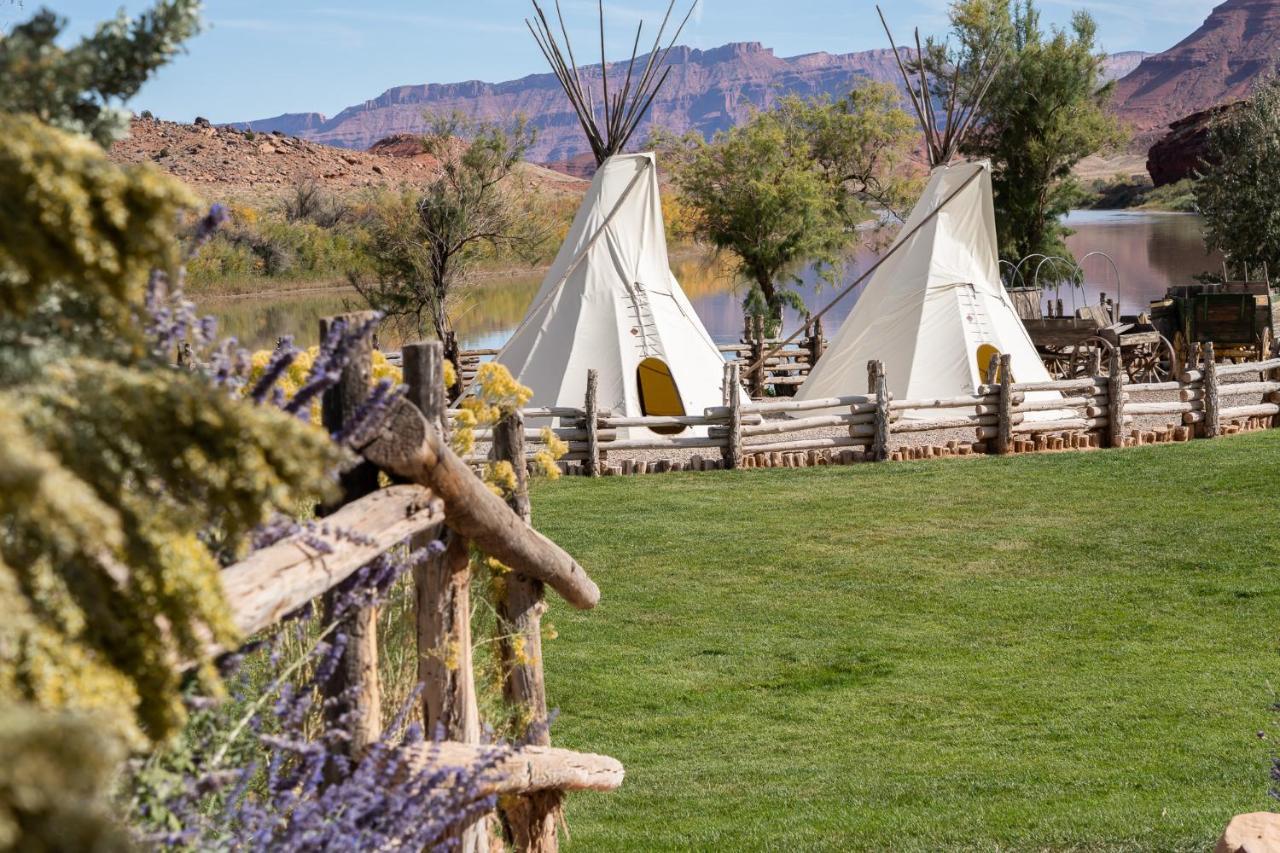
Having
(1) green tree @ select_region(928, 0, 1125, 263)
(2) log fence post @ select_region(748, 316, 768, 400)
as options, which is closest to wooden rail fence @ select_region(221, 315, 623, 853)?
(2) log fence post @ select_region(748, 316, 768, 400)

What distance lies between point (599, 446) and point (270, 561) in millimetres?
10584

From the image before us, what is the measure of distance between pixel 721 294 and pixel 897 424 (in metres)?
39.8

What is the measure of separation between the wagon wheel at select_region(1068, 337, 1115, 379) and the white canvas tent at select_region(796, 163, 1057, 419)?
1.13m

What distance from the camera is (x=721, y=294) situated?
5216 centimetres

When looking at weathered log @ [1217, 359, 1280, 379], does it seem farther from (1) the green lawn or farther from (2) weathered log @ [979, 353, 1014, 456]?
(2) weathered log @ [979, 353, 1014, 456]

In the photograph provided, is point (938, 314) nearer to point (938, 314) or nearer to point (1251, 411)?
point (938, 314)

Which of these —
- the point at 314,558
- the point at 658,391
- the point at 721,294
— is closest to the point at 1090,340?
the point at 658,391

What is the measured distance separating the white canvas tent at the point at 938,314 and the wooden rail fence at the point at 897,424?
0.58 m

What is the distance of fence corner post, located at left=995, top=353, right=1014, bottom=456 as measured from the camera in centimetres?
1257

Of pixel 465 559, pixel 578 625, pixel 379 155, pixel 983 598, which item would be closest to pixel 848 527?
pixel 983 598

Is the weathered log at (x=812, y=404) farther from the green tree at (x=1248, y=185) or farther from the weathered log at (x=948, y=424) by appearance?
the green tree at (x=1248, y=185)

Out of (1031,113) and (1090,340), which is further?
(1031,113)

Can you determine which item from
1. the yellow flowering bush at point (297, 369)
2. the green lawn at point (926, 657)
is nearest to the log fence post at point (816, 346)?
the green lawn at point (926, 657)

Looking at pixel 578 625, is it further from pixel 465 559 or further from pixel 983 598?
pixel 465 559
